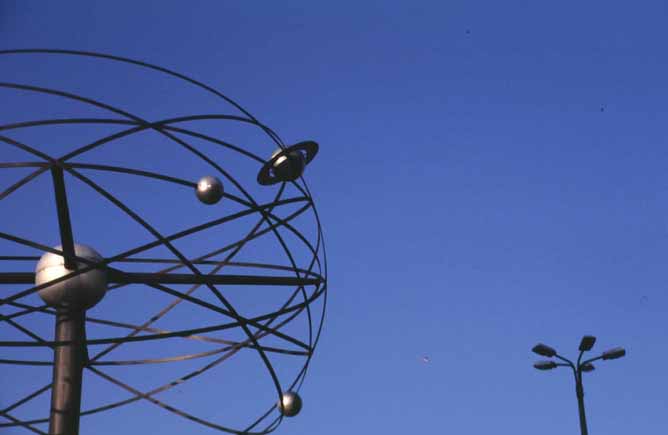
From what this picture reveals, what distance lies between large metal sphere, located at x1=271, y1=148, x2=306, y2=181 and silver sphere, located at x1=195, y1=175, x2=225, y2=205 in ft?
2.40

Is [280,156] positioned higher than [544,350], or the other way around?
[544,350]

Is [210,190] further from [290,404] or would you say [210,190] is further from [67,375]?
[290,404]

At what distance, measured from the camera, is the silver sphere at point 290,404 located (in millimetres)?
7910

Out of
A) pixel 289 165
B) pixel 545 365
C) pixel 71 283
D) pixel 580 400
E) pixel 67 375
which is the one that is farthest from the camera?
pixel 545 365

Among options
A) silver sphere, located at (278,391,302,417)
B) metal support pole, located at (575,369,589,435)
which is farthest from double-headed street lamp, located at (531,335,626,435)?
silver sphere, located at (278,391,302,417)

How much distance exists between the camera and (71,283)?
7137 mm

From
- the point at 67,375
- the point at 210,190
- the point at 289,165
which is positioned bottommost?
the point at 67,375

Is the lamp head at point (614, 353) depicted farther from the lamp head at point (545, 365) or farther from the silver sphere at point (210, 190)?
the silver sphere at point (210, 190)

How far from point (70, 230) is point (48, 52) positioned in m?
1.29

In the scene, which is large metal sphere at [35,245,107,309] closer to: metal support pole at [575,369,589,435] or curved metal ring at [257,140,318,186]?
curved metal ring at [257,140,318,186]

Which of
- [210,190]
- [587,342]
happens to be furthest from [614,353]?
[210,190]

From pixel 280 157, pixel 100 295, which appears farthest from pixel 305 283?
pixel 100 295

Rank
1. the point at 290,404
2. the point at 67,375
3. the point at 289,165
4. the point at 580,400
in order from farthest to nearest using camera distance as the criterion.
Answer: the point at 580,400 < the point at 290,404 < the point at 289,165 < the point at 67,375

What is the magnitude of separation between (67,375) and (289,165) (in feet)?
7.55
